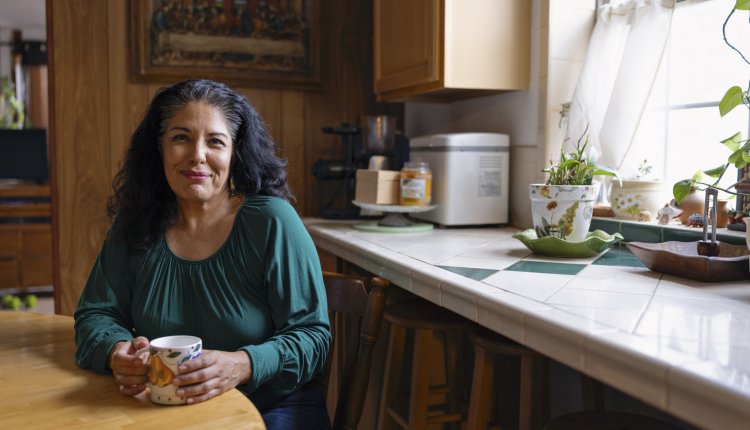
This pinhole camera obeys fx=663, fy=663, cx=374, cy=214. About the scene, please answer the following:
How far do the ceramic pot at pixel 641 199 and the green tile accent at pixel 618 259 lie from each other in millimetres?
195

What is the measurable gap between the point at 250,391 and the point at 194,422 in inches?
12.4

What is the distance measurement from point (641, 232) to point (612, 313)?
2.78 feet

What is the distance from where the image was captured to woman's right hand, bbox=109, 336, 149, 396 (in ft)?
3.38

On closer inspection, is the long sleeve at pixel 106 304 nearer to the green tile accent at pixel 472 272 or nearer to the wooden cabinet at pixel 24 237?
the green tile accent at pixel 472 272

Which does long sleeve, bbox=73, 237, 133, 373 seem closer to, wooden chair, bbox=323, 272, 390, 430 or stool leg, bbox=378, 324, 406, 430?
wooden chair, bbox=323, 272, 390, 430

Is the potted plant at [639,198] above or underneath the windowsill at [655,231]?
above

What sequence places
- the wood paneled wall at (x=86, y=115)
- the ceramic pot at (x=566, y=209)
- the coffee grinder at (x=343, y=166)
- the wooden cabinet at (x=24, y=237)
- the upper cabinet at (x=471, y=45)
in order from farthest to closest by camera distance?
1. the wooden cabinet at (x=24, y=237)
2. the coffee grinder at (x=343, y=166)
3. the wood paneled wall at (x=86, y=115)
4. the upper cabinet at (x=471, y=45)
5. the ceramic pot at (x=566, y=209)

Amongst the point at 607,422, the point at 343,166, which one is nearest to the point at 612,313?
the point at 607,422

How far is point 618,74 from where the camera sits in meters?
2.09

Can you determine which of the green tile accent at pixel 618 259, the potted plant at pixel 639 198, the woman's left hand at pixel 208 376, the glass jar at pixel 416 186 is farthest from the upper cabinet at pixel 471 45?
the woman's left hand at pixel 208 376

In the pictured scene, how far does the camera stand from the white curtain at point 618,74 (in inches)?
79.0

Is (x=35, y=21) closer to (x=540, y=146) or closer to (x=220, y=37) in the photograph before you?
(x=220, y=37)

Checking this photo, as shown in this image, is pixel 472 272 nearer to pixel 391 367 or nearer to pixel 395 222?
pixel 391 367

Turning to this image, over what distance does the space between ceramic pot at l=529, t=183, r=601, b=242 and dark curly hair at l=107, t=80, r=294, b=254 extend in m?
0.69
